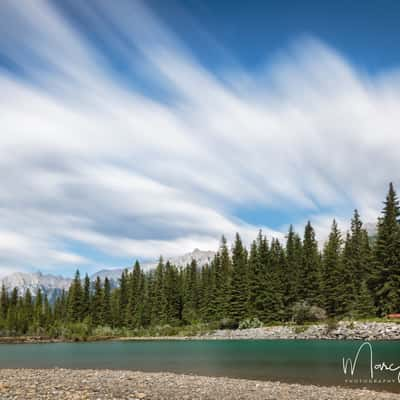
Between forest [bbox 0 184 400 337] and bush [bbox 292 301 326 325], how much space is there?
6.4 inches

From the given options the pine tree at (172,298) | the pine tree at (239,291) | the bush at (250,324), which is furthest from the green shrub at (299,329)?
the pine tree at (172,298)

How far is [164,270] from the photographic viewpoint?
11938cm

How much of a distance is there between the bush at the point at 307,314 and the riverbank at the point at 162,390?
178 feet

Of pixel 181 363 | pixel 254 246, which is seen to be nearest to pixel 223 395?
pixel 181 363

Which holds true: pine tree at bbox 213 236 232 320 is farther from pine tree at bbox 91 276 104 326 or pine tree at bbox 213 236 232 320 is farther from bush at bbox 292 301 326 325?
pine tree at bbox 91 276 104 326

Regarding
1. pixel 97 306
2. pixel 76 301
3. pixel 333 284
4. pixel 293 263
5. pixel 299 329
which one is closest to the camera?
pixel 299 329

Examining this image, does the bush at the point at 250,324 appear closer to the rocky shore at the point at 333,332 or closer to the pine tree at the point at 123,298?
the rocky shore at the point at 333,332

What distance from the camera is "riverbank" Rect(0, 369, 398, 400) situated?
1836 cm

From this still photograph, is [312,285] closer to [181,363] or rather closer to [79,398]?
[181,363]

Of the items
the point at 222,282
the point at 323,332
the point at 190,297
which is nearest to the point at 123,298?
the point at 190,297

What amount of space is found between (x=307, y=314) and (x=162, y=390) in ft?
194

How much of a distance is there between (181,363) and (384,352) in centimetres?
1626

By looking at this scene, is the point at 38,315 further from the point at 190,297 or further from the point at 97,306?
the point at 190,297

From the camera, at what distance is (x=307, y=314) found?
75.8 m
